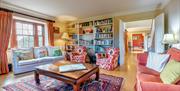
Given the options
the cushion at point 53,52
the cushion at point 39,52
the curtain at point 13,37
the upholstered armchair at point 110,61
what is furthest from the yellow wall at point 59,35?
the upholstered armchair at point 110,61

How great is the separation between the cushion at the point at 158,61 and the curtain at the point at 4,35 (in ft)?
13.3

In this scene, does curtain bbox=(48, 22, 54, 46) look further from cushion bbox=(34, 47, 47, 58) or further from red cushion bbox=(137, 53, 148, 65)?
red cushion bbox=(137, 53, 148, 65)

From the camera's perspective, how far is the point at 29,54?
381cm

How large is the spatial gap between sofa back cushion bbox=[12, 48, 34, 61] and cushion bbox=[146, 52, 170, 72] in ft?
11.8

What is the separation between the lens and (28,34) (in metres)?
4.52

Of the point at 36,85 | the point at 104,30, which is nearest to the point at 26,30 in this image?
the point at 36,85

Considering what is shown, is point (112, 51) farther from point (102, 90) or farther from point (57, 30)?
point (57, 30)

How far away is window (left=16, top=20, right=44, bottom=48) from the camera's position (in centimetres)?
418

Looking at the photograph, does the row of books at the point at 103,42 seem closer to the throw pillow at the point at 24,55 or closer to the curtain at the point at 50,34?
the curtain at the point at 50,34

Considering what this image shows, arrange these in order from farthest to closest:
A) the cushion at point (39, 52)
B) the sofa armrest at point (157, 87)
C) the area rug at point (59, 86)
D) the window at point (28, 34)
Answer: the window at point (28, 34) → the cushion at point (39, 52) → the area rug at point (59, 86) → the sofa armrest at point (157, 87)

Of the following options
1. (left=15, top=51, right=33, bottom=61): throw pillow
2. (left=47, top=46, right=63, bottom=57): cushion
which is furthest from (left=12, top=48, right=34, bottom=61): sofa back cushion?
(left=47, top=46, right=63, bottom=57): cushion

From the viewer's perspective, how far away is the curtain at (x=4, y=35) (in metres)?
3.37

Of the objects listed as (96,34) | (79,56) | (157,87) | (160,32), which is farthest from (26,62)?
(160,32)

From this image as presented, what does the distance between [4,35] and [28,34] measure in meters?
1.10
